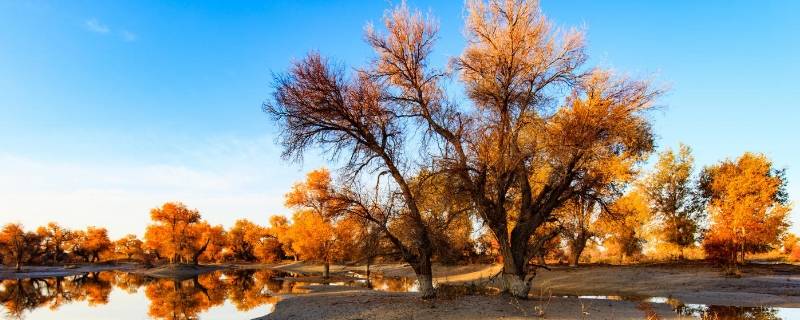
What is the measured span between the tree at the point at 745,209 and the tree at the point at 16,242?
9403 cm

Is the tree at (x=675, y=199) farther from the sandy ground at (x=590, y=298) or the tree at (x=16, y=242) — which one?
the tree at (x=16, y=242)

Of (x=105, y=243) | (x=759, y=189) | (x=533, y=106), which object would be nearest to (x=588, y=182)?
(x=533, y=106)

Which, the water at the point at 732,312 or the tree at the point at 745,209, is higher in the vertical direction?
the tree at the point at 745,209

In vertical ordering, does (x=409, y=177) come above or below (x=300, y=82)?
below

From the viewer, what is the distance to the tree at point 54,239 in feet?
320

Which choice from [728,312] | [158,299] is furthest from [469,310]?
[158,299]

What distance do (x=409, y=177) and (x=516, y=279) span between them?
6559 mm

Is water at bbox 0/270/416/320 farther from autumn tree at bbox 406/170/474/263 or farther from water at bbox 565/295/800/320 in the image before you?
water at bbox 565/295/800/320

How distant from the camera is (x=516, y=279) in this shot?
66.9 ft

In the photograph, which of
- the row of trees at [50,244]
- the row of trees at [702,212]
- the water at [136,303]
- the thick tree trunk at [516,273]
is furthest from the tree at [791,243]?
the row of trees at [50,244]

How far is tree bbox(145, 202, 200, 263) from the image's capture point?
7506 cm

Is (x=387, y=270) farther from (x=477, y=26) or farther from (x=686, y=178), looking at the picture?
(x=477, y=26)

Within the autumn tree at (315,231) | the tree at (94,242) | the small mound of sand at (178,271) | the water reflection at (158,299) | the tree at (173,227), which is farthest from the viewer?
the tree at (94,242)

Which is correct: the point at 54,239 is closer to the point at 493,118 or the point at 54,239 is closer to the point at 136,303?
the point at 136,303
